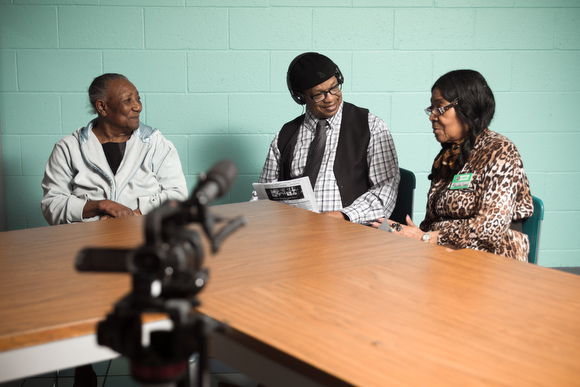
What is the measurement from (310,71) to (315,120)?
25 centimetres

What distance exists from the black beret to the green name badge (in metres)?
0.81

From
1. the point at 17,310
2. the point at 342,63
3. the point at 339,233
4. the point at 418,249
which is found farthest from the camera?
the point at 342,63

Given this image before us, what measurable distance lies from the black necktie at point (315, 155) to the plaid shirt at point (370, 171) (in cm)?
2

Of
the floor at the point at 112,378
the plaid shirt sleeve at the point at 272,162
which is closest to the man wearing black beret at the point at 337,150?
the plaid shirt sleeve at the point at 272,162

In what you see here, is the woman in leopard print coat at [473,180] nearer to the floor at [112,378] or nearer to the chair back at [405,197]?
the chair back at [405,197]

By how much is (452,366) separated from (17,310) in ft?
2.80

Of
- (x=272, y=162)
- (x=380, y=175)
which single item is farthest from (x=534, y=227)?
(x=272, y=162)

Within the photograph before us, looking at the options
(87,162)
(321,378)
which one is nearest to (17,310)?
(321,378)

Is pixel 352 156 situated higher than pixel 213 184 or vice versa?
pixel 213 184

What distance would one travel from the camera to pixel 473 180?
215 cm

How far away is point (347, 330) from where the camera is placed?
1057 millimetres

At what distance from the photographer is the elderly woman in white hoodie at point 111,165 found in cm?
246

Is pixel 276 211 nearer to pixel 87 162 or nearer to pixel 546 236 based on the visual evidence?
pixel 87 162

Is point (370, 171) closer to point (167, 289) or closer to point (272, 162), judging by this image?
point (272, 162)
